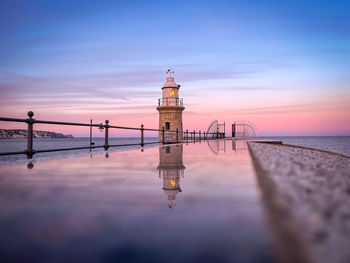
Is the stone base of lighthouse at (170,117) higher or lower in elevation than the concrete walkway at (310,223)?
higher

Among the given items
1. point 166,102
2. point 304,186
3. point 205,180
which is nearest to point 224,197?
point 304,186

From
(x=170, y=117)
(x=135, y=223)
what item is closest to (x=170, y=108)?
(x=170, y=117)

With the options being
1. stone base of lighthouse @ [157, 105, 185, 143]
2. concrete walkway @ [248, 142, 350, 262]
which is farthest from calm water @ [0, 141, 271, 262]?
stone base of lighthouse @ [157, 105, 185, 143]

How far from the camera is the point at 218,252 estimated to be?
72 cm

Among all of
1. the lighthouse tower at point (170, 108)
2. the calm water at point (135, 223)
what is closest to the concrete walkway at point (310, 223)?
the calm water at point (135, 223)

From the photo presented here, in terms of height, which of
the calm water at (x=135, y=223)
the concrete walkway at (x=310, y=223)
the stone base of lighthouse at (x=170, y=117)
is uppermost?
the stone base of lighthouse at (x=170, y=117)

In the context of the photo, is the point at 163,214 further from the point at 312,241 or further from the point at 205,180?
the point at 205,180

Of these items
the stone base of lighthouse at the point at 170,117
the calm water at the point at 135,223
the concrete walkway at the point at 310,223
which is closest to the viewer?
the concrete walkway at the point at 310,223

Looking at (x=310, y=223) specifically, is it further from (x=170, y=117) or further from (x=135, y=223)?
(x=170, y=117)

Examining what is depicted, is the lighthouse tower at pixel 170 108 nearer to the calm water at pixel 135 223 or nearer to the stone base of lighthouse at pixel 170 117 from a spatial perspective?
the stone base of lighthouse at pixel 170 117

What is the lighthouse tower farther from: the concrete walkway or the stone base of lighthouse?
the concrete walkway

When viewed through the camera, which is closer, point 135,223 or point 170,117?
point 135,223

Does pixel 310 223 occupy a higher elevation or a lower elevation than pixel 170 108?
lower

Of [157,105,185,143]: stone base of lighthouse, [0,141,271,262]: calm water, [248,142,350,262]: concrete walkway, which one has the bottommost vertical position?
[0,141,271,262]: calm water
